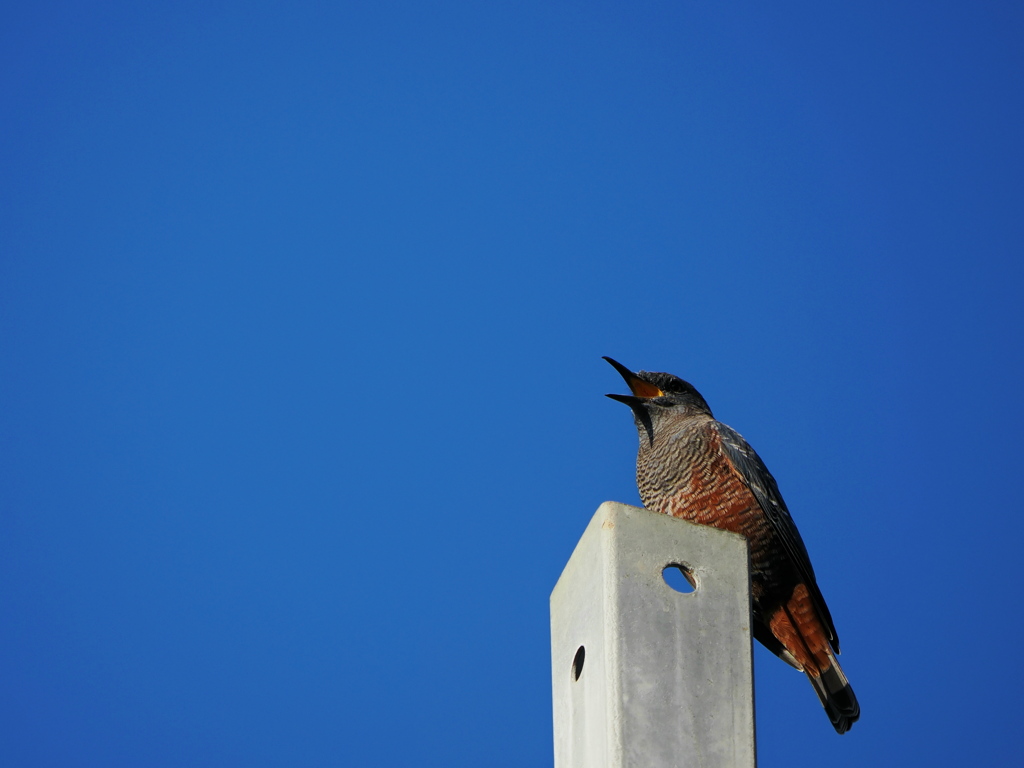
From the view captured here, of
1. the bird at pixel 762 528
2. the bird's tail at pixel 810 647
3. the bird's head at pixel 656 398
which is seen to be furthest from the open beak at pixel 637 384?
the bird's tail at pixel 810 647

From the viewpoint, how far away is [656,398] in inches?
319

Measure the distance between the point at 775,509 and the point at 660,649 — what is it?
216 centimetres

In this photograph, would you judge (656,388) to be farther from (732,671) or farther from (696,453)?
(732,671)

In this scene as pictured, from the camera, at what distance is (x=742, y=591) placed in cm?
566

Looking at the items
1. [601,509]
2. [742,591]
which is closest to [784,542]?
[742,591]

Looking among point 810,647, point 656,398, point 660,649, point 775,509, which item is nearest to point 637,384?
point 656,398

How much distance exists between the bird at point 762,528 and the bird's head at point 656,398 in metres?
0.39

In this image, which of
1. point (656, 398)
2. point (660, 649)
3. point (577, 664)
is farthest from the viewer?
point (656, 398)

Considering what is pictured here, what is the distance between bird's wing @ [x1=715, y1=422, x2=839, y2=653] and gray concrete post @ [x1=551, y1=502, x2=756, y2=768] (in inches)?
57.4

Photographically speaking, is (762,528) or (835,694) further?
(762,528)

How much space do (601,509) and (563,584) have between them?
1015 mm

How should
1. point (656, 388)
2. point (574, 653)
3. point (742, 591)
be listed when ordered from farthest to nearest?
point (656, 388) < point (574, 653) < point (742, 591)

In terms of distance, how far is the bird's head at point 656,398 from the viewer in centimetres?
798

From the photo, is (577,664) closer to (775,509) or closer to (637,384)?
(775,509)
